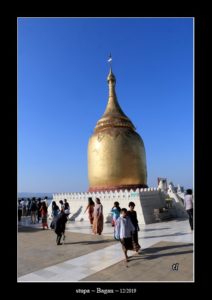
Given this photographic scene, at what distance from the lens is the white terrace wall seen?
16.0 meters

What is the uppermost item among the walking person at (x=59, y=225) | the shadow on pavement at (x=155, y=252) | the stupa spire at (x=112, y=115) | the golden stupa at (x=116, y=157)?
the stupa spire at (x=112, y=115)

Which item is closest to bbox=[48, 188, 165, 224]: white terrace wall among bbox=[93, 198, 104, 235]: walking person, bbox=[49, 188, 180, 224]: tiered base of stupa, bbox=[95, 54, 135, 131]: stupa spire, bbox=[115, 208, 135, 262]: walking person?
bbox=[49, 188, 180, 224]: tiered base of stupa

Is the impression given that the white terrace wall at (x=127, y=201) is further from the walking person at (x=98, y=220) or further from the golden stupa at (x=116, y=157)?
the walking person at (x=98, y=220)

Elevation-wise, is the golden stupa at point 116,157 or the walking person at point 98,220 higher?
the golden stupa at point 116,157

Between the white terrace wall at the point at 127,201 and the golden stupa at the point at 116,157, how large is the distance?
2.12m

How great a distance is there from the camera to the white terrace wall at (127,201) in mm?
16047

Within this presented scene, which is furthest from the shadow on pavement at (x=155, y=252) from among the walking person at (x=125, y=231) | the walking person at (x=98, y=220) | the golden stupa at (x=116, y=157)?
the golden stupa at (x=116, y=157)

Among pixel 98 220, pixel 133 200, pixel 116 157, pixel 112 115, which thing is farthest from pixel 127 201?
pixel 112 115

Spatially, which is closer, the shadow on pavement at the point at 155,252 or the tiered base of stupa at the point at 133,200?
the shadow on pavement at the point at 155,252

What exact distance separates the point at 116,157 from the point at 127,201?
5.36 m

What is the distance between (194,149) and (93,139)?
60.5ft

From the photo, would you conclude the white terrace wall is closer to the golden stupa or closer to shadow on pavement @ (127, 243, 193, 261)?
the golden stupa

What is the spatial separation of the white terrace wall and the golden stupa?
2119 millimetres
